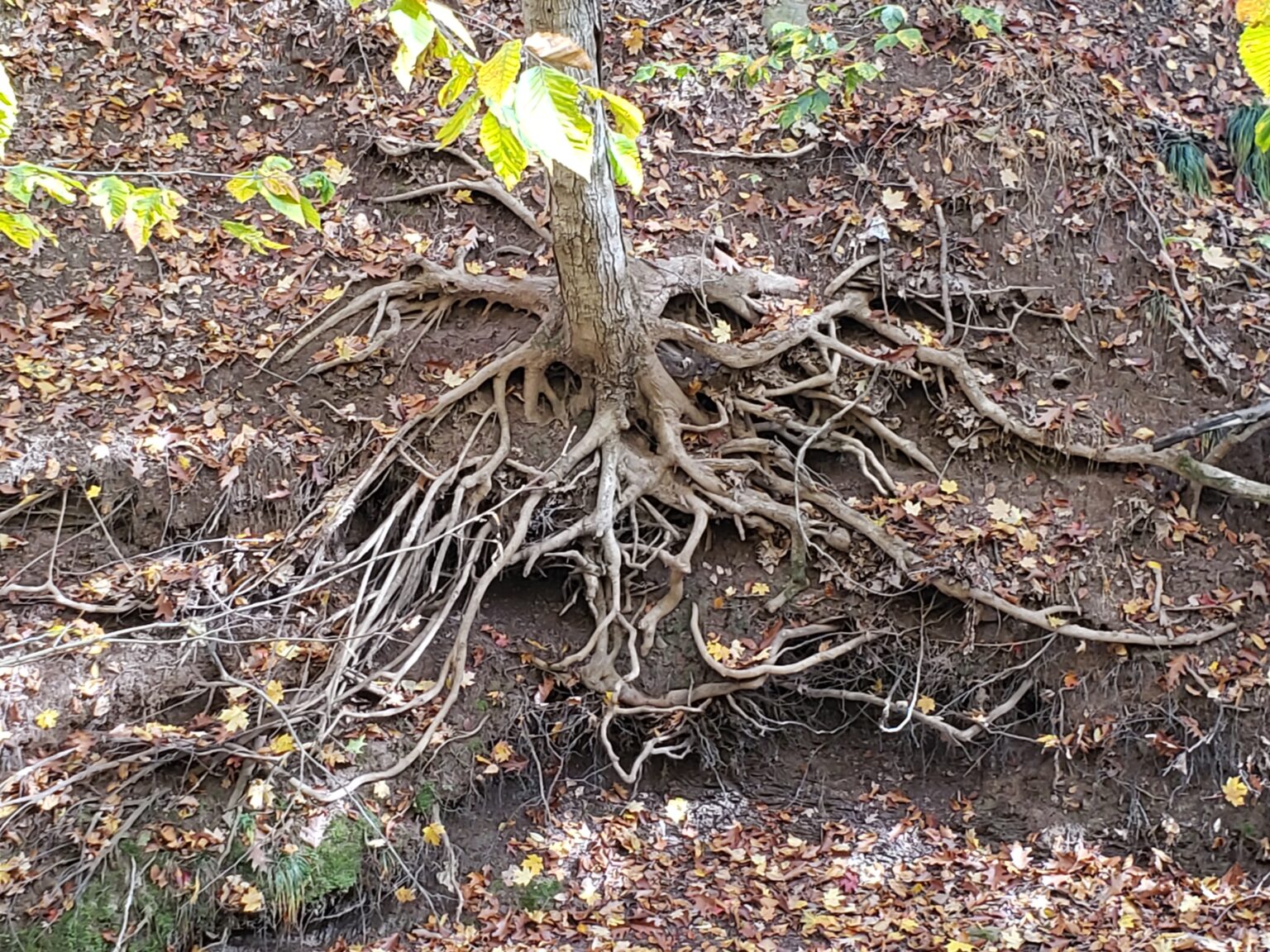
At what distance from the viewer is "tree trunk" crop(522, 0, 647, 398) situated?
396cm

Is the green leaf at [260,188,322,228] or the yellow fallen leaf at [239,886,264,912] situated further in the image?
the yellow fallen leaf at [239,886,264,912]

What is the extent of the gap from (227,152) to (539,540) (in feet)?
11.9

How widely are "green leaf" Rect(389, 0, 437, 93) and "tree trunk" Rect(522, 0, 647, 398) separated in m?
1.85

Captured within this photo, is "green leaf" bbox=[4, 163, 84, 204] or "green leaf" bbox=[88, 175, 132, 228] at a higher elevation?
"green leaf" bbox=[4, 163, 84, 204]

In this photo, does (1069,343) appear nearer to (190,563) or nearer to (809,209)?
(809,209)

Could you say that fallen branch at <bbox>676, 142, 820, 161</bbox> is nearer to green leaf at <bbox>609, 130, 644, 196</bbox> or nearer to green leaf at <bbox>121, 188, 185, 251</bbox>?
green leaf at <bbox>121, 188, 185, 251</bbox>

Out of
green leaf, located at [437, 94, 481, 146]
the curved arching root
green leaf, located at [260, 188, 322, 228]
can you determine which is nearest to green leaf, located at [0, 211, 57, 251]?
green leaf, located at [260, 188, 322, 228]

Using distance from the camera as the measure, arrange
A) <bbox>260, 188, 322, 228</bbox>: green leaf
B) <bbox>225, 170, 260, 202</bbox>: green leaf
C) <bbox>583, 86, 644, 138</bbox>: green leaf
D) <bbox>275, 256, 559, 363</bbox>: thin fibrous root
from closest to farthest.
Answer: <bbox>583, 86, 644, 138</bbox>: green leaf, <bbox>260, 188, 322, 228</bbox>: green leaf, <bbox>225, 170, 260, 202</bbox>: green leaf, <bbox>275, 256, 559, 363</bbox>: thin fibrous root

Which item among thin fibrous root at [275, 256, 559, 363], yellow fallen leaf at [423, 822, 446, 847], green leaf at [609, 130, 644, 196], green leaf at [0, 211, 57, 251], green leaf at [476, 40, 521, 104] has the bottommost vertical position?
yellow fallen leaf at [423, 822, 446, 847]

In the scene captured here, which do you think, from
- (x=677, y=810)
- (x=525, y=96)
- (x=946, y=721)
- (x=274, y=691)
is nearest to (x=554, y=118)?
(x=525, y=96)

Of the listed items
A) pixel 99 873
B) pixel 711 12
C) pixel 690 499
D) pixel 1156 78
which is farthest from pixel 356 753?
pixel 1156 78

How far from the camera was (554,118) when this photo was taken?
166cm

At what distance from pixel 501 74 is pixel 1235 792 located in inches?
187

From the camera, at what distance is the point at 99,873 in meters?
4.07
